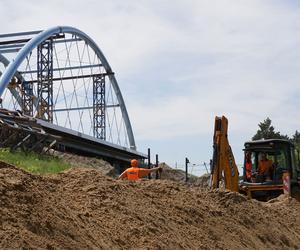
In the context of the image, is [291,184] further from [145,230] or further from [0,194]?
[0,194]

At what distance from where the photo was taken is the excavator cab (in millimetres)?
17938

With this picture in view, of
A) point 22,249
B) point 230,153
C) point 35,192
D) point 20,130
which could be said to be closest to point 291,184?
point 230,153

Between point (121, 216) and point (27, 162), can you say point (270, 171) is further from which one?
point (121, 216)

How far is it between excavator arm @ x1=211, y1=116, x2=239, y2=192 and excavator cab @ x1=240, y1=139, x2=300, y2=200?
1.93 meters

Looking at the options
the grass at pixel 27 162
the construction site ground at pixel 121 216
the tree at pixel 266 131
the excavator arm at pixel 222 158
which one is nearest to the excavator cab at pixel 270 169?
the excavator arm at pixel 222 158

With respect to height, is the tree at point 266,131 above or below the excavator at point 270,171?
above

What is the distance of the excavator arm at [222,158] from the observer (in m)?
15.8

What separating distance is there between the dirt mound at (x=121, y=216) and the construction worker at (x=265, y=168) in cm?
512

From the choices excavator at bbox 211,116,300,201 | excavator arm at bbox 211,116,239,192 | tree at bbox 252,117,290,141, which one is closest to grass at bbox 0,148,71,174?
excavator arm at bbox 211,116,239,192

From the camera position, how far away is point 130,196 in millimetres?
8984

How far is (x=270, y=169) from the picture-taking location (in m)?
18.1

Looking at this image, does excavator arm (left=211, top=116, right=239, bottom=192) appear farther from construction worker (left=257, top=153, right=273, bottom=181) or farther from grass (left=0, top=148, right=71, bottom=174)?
grass (left=0, top=148, right=71, bottom=174)

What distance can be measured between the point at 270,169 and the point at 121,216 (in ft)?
36.3

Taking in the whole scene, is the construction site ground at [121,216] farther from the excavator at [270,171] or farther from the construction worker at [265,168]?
the construction worker at [265,168]
